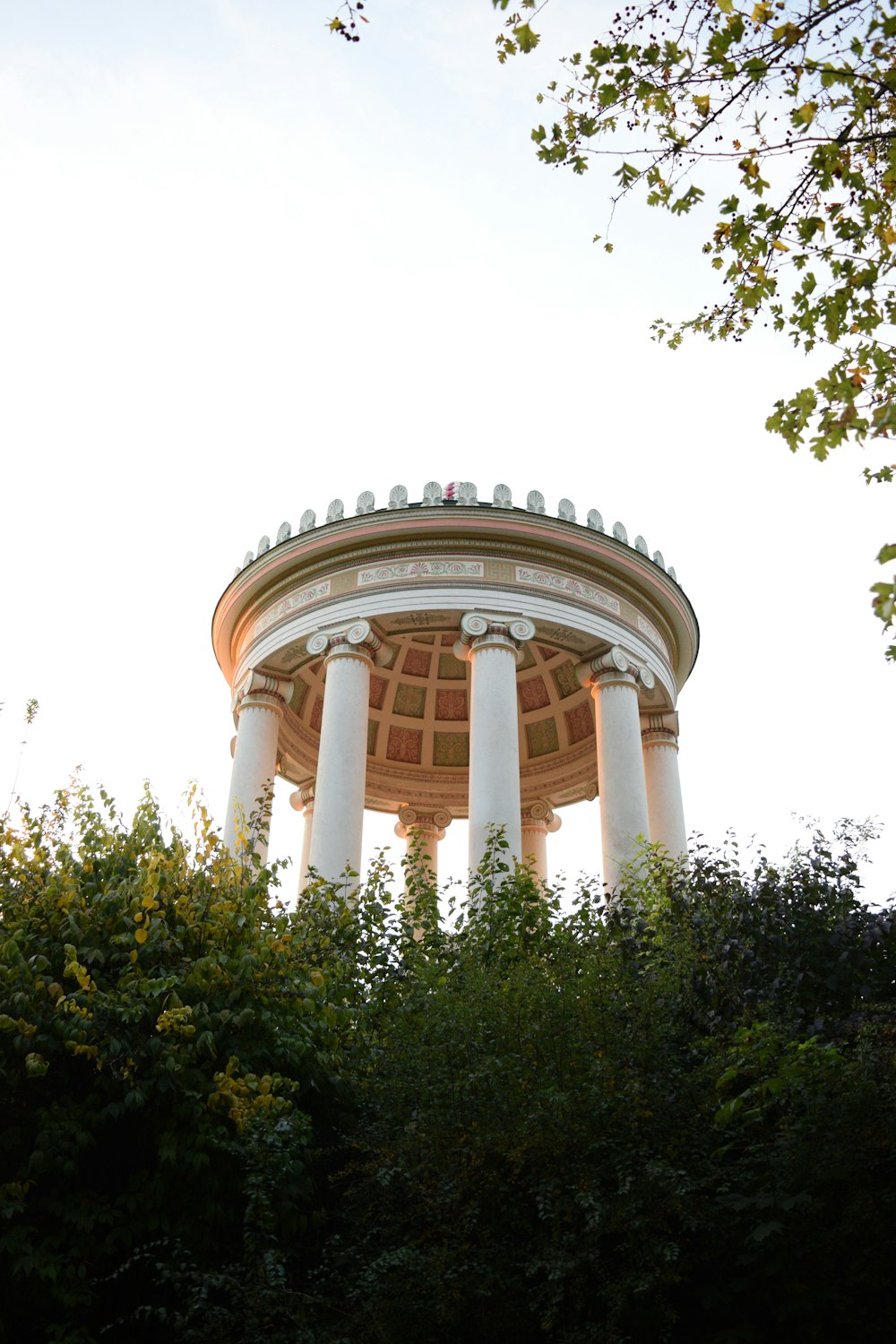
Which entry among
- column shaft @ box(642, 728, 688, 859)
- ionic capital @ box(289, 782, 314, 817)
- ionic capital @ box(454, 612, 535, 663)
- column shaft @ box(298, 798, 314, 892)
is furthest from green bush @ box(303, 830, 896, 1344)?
ionic capital @ box(289, 782, 314, 817)

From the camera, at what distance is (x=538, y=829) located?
39219mm

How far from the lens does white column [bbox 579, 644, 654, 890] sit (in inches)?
1070

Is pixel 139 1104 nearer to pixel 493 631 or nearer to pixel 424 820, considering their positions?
pixel 493 631

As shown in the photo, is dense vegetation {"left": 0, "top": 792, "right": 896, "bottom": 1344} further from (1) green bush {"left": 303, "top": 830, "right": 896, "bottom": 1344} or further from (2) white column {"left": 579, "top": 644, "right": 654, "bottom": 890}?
(2) white column {"left": 579, "top": 644, "right": 654, "bottom": 890}

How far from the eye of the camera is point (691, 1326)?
1055cm

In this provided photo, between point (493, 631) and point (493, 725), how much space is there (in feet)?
9.14

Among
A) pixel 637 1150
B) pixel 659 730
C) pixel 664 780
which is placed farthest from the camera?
pixel 659 730

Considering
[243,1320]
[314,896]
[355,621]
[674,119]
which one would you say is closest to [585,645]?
[355,621]

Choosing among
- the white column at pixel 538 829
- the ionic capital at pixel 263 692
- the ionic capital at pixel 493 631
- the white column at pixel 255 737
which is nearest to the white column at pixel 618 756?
the ionic capital at pixel 493 631

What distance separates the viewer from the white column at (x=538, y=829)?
38.4 metres

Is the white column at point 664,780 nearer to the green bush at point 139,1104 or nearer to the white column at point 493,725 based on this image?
the white column at point 493,725

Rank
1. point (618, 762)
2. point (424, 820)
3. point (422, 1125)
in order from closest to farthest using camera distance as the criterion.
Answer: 1. point (422, 1125)
2. point (618, 762)
3. point (424, 820)

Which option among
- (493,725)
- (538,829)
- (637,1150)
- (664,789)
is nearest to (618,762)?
(493,725)

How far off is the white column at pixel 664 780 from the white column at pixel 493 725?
5458mm
